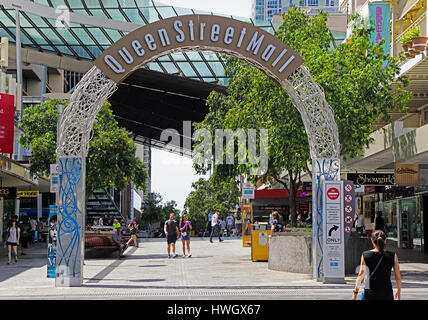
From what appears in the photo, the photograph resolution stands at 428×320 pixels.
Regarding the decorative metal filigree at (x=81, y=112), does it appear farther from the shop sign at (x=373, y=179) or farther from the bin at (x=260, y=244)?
the shop sign at (x=373, y=179)

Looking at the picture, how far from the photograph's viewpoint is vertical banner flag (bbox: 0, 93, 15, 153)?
30797mm

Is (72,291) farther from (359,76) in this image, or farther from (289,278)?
(359,76)

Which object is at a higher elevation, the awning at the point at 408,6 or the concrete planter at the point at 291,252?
the awning at the point at 408,6

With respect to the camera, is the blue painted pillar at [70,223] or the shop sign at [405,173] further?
the shop sign at [405,173]

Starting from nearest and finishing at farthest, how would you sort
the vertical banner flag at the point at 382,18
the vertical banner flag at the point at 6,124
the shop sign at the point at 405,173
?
the shop sign at the point at 405,173 < the vertical banner flag at the point at 382,18 < the vertical banner flag at the point at 6,124

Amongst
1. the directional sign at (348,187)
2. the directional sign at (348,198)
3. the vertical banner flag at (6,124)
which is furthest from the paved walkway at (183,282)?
the vertical banner flag at (6,124)

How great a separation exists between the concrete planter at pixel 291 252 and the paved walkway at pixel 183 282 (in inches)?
14.8

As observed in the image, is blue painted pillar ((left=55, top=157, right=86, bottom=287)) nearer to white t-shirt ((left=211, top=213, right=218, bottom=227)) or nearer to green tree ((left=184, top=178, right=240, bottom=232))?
white t-shirt ((left=211, top=213, right=218, bottom=227))

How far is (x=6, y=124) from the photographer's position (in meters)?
31.0

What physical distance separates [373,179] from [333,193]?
1300cm

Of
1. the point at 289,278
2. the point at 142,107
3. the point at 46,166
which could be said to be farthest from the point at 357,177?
the point at 142,107

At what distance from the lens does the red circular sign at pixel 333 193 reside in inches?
647

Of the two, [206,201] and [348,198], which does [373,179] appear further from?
[206,201]
